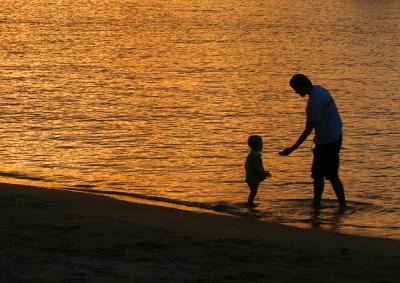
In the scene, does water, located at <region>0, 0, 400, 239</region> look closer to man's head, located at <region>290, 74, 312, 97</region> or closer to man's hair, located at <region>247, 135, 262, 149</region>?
man's hair, located at <region>247, 135, 262, 149</region>

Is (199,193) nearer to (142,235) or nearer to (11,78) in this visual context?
(142,235)

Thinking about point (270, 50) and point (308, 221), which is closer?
point (308, 221)

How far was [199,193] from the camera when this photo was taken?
42.0 feet

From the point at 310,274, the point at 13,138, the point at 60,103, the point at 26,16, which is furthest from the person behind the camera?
the point at 26,16

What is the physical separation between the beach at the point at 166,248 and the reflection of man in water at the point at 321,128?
962 mm

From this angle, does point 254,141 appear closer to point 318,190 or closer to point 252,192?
point 252,192

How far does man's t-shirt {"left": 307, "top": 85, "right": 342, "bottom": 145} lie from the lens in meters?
10.6

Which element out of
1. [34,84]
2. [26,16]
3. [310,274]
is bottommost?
[310,274]

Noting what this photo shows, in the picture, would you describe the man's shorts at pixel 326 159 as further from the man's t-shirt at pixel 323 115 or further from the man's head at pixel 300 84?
the man's head at pixel 300 84

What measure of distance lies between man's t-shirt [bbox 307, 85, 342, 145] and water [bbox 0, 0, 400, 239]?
989mm

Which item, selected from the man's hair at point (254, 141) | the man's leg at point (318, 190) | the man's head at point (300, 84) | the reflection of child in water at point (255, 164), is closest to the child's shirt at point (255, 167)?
the reflection of child in water at point (255, 164)

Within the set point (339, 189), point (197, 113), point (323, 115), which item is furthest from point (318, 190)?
point (197, 113)

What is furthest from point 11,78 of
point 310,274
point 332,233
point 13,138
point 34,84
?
point 310,274

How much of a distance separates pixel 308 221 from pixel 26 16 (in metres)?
42.5
